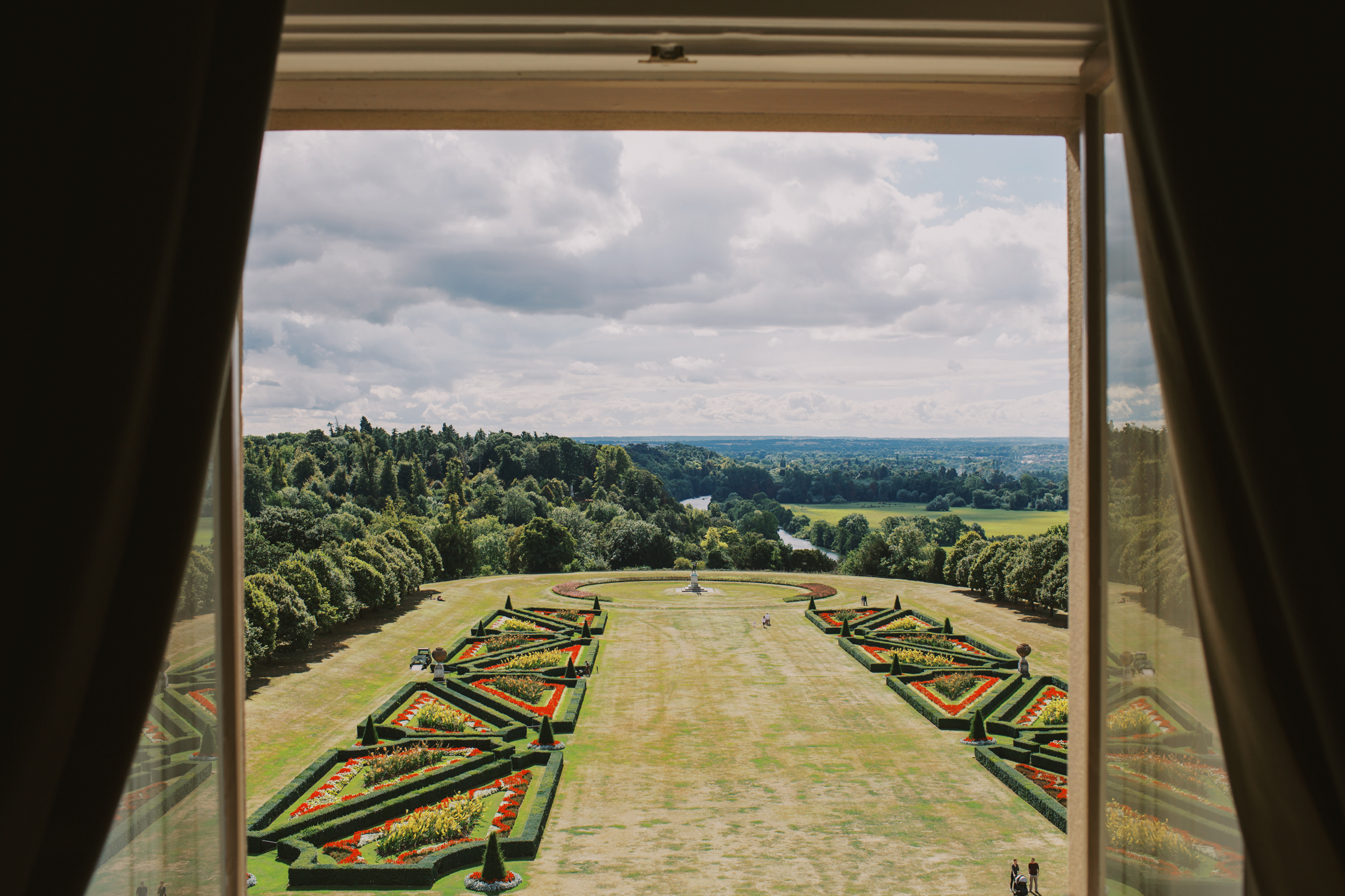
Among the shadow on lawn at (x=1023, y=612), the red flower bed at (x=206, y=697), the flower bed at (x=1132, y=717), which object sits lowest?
the shadow on lawn at (x=1023, y=612)

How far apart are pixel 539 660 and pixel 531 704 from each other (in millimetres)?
1778

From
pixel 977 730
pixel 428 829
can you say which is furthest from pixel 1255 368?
pixel 977 730

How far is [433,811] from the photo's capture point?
5.50 m

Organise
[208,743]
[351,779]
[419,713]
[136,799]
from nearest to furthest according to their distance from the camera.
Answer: [136,799] < [208,743] < [351,779] < [419,713]

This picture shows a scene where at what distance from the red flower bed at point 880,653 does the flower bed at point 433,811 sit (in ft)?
21.0

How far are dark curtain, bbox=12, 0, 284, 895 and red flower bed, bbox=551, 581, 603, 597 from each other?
1558cm

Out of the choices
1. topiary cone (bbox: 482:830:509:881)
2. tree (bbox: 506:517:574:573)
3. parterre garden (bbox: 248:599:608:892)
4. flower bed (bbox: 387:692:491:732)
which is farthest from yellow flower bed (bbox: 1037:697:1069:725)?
tree (bbox: 506:517:574:573)

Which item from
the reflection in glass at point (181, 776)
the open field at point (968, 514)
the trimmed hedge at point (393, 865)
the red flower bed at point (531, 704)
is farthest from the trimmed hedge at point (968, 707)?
the reflection in glass at point (181, 776)

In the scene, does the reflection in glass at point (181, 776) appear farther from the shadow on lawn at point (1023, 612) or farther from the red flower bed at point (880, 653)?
the shadow on lawn at point (1023, 612)

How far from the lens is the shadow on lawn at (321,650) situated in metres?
10.8

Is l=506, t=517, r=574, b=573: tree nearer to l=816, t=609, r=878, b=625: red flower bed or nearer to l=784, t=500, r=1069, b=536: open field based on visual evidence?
l=784, t=500, r=1069, b=536: open field

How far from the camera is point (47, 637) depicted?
2.71 feet

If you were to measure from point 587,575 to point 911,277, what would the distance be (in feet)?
65.3

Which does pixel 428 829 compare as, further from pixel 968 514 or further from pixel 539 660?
pixel 968 514
